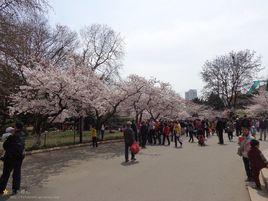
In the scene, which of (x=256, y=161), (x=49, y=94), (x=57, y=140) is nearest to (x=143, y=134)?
(x=49, y=94)

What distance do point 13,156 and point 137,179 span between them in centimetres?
387

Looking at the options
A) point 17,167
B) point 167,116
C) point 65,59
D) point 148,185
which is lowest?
point 148,185

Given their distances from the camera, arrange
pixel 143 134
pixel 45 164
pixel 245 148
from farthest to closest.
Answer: pixel 143 134 → pixel 45 164 → pixel 245 148

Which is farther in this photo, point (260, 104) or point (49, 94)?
point (260, 104)

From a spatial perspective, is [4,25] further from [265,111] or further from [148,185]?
[265,111]

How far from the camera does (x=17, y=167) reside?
953 centimetres

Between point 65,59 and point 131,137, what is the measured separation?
26.2m

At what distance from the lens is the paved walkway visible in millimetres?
9289

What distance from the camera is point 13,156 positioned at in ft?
30.8

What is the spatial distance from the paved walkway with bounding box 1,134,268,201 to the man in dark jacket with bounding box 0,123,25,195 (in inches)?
23.0

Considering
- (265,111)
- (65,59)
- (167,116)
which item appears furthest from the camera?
(265,111)

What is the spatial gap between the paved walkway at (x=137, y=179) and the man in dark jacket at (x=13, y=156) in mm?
585

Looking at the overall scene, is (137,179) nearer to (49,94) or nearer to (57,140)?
(49,94)

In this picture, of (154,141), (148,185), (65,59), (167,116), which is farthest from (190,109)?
(148,185)
